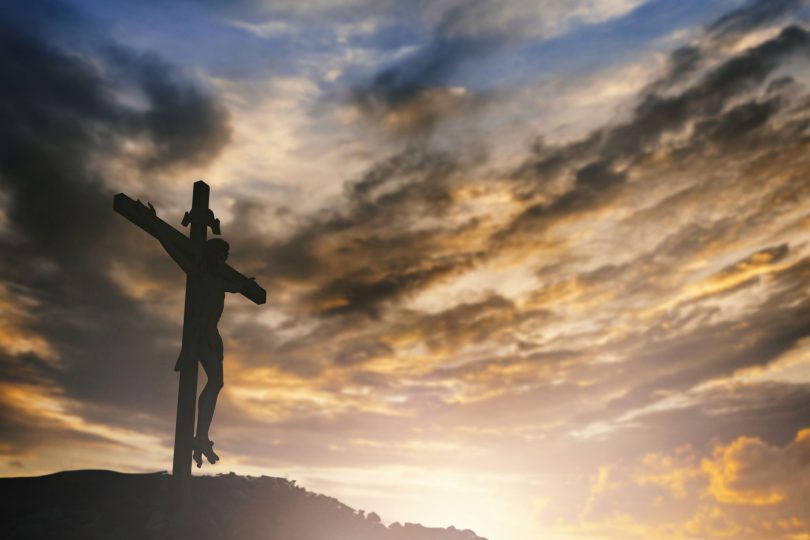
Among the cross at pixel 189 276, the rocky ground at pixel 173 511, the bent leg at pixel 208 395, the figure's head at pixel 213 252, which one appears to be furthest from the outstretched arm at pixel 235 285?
the rocky ground at pixel 173 511

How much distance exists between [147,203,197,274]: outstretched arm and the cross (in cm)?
4

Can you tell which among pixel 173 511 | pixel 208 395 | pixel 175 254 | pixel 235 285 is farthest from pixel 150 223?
pixel 173 511

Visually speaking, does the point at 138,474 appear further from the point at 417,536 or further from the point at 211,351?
the point at 417,536

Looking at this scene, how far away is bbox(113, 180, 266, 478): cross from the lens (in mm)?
15594

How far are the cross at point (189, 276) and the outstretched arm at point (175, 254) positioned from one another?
0.13ft

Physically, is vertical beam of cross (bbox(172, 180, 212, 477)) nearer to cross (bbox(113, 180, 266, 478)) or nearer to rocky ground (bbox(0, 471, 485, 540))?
cross (bbox(113, 180, 266, 478))

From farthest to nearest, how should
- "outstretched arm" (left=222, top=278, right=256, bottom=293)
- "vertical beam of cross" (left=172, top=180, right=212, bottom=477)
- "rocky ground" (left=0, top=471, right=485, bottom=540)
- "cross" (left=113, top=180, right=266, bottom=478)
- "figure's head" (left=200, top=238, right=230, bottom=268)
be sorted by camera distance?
"outstretched arm" (left=222, top=278, right=256, bottom=293) < "figure's head" (left=200, top=238, right=230, bottom=268) < "cross" (left=113, top=180, right=266, bottom=478) < "vertical beam of cross" (left=172, top=180, right=212, bottom=477) < "rocky ground" (left=0, top=471, right=485, bottom=540)

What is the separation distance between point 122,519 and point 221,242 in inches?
Answer: 230

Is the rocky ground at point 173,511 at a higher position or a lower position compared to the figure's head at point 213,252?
lower

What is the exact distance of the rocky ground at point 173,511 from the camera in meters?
15.1

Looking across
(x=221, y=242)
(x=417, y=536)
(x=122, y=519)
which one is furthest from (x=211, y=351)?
(x=417, y=536)

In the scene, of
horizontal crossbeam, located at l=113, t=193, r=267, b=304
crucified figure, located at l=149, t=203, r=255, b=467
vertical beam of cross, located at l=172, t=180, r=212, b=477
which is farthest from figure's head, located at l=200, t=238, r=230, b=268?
vertical beam of cross, located at l=172, t=180, r=212, b=477

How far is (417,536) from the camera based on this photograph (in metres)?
19.1

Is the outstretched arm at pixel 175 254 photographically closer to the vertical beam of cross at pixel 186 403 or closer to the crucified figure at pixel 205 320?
the crucified figure at pixel 205 320
